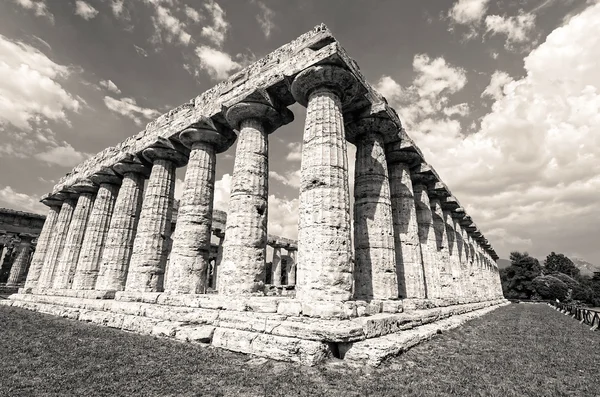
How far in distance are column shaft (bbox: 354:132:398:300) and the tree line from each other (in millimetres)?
43027

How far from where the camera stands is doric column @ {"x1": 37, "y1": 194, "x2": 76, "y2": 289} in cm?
1875

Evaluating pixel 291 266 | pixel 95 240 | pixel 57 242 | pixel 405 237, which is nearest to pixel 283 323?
pixel 405 237

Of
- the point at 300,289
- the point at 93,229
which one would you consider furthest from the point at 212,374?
the point at 93,229

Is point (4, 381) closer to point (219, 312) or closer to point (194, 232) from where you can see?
point (219, 312)

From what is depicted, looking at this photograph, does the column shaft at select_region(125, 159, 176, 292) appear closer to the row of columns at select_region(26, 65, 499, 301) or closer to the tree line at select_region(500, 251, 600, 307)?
the row of columns at select_region(26, 65, 499, 301)

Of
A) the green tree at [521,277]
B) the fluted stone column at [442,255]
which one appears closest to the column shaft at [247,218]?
the fluted stone column at [442,255]

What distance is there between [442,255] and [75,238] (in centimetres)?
2187

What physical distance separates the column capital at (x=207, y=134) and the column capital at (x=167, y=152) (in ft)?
2.71

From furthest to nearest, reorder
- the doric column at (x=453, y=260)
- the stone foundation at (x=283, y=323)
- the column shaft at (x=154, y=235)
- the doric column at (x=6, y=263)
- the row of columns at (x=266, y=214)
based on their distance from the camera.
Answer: the doric column at (x=6, y=263), the doric column at (x=453, y=260), the column shaft at (x=154, y=235), the row of columns at (x=266, y=214), the stone foundation at (x=283, y=323)

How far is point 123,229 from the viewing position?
48.8 feet

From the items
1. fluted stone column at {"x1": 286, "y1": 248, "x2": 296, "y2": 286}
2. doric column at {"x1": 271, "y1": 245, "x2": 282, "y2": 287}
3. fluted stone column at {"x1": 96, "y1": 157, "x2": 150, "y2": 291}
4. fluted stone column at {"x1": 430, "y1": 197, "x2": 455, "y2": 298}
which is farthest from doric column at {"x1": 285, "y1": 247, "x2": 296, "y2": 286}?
fluted stone column at {"x1": 96, "y1": 157, "x2": 150, "y2": 291}

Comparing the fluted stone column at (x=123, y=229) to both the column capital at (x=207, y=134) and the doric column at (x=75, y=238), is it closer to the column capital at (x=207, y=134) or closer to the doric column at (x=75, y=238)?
the doric column at (x=75, y=238)

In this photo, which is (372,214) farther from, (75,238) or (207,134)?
(75,238)

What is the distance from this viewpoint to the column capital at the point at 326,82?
9168 millimetres
